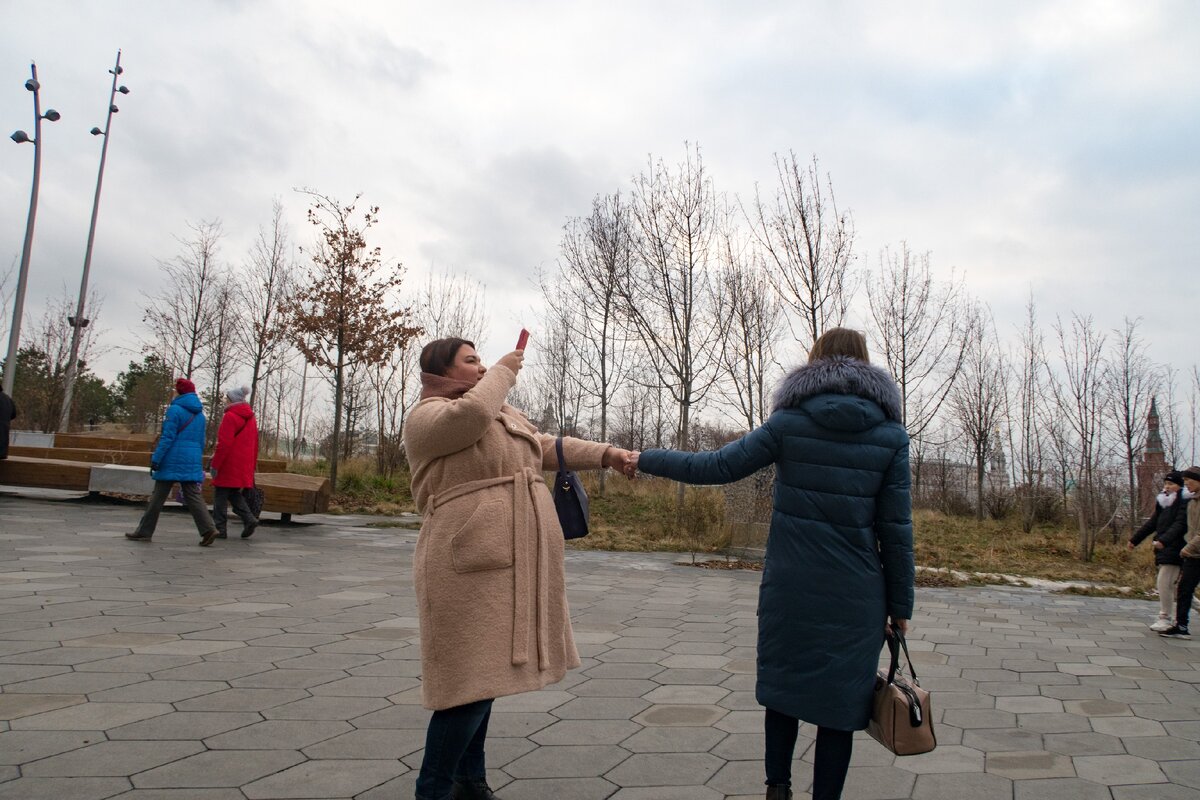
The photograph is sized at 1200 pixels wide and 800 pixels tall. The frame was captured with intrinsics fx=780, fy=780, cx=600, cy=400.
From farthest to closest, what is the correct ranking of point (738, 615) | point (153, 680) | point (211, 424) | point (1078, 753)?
point (211, 424), point (738, 615), point (153, 680), point (1078, 753)

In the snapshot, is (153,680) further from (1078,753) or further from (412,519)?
(412,519)

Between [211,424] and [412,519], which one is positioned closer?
[412,519]

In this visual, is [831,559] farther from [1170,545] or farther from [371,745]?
[1170,545]

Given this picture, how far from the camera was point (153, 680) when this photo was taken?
3799 mm

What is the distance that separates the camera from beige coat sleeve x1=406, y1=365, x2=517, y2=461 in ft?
7.73

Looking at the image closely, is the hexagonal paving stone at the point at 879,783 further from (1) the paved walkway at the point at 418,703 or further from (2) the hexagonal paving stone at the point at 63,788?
(2) the hexagonal paving stone at the point at 63,788

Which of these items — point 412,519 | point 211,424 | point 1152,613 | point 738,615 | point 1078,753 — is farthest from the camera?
point 211,424

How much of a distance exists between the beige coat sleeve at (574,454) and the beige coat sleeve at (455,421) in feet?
1.28

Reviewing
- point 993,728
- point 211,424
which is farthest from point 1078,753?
point 211,424

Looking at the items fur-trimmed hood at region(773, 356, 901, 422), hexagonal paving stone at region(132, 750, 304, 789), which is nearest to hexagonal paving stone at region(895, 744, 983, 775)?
fur-trimmed hood at region(773, 356, 901, 422)

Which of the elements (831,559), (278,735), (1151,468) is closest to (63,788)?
(278,735)

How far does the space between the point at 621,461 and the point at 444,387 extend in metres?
0.69

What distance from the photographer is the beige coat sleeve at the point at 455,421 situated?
2357 mm

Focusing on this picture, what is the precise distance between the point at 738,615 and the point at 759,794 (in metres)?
3.93
